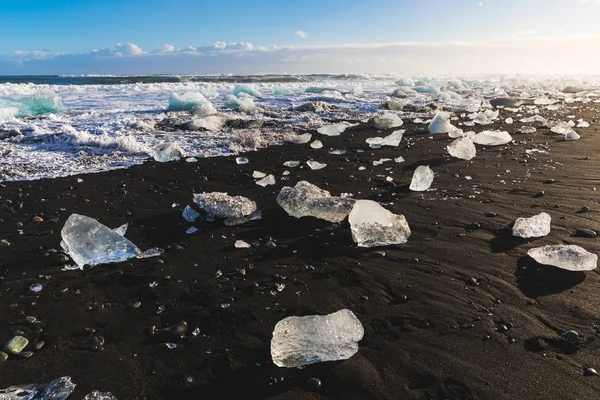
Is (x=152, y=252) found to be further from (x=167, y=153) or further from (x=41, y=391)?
(x=167, y=153)

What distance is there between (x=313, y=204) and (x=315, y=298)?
1.30 m

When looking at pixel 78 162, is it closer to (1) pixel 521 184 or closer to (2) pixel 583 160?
(1) pixel 521 184

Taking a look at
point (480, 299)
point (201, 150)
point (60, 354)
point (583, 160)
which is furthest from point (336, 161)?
point (60, 354)

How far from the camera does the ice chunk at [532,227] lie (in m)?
3.20

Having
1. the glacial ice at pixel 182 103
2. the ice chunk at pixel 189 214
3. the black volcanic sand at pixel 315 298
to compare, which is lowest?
the black volcanic sand at pixel 315 298

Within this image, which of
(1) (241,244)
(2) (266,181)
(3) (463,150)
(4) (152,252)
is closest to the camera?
(4) (152,252)

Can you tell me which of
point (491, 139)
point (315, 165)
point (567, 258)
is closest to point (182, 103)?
point (315, 165)

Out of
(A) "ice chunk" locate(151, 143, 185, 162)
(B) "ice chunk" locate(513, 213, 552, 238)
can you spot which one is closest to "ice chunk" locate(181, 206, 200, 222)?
(A) "ice chunk" locate(151, 143, 185, 162)

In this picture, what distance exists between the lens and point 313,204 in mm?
3660

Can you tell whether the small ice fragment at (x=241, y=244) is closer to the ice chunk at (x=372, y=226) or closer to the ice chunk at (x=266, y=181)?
the ice chunk at (x=372, y=226)

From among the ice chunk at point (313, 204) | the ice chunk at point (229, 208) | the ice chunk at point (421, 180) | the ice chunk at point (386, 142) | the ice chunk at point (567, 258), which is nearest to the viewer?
the ice chunk at point (567, 258)

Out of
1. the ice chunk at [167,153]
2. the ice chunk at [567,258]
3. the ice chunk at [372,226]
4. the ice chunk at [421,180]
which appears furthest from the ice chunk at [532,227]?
the ice chunk at [167,153]

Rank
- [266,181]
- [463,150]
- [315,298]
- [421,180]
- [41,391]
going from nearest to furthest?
[41,391] < [315,298] < [421,180] < [266,181] < [463,150]

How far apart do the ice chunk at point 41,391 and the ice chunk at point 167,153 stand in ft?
15.2
